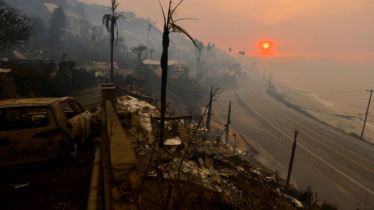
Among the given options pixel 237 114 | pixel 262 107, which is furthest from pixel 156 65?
pixel 262 107

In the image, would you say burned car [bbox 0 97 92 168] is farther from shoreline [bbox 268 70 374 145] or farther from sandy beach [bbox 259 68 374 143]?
sandy beach [bbox 259 68 374 143]

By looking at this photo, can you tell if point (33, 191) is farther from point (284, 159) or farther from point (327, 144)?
point (327, 144)

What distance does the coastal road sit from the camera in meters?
23.8

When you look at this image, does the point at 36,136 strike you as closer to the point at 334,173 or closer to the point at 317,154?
the point at 334,173

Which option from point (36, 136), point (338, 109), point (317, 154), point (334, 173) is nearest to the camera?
point (36, 136)

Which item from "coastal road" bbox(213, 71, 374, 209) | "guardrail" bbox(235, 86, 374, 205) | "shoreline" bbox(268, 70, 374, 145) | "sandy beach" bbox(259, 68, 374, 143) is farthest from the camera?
"sandy beach" bbox(259, 68, 374, 143)

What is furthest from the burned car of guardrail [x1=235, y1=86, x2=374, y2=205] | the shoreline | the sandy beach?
the sandy beach

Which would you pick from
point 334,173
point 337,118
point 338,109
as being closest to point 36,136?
point 334,173

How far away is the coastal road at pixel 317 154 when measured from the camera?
2380cm

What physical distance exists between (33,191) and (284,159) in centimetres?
3292

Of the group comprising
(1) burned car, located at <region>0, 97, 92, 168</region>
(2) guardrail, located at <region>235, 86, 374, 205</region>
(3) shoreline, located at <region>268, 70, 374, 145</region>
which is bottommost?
(2) guardrail, located at <region>235, 86, 374, 205</region>

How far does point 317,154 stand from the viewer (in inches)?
1272

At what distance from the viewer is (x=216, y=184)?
230 inches

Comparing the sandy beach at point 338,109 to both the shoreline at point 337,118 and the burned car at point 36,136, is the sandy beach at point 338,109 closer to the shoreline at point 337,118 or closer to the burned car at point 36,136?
the shoreline at point 337,118
